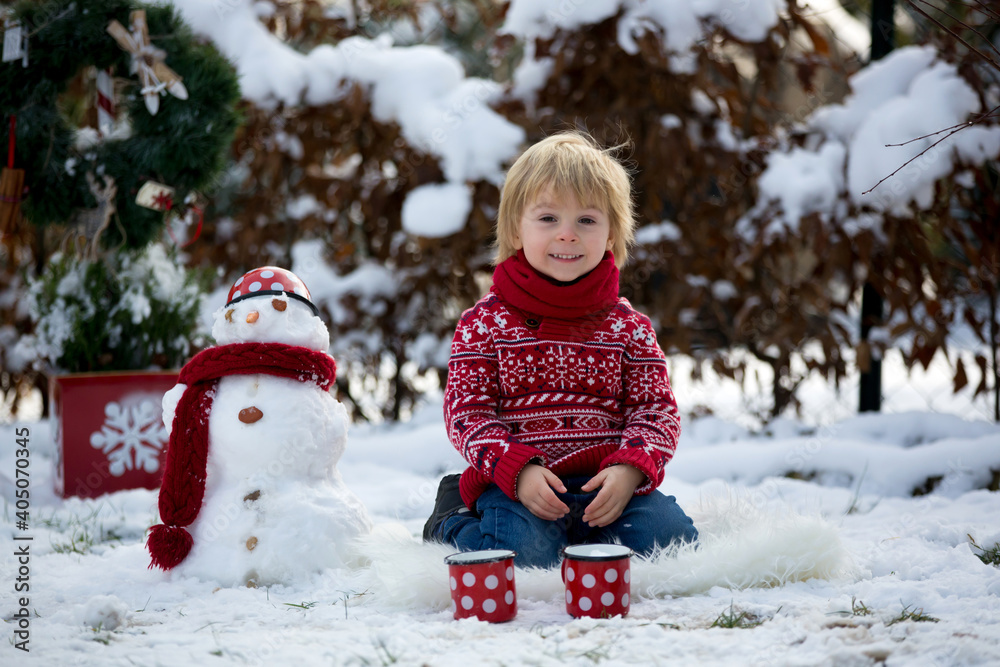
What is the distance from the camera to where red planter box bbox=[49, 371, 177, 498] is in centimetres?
261

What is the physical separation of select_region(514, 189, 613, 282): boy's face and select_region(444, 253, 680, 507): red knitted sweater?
0.14 ft

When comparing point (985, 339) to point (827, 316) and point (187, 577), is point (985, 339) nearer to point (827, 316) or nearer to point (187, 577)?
point (827, 316)

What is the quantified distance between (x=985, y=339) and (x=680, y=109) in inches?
60.8

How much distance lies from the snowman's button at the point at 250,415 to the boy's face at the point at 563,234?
2.36 ft

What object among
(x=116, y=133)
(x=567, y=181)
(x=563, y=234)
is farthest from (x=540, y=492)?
(x=116, y=133)

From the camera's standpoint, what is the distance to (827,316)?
11.1 feet

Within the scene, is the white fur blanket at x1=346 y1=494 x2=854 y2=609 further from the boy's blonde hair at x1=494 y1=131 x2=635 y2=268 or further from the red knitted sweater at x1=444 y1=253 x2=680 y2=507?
the boy's blonde hair at x1=494 y1=131 x2=635 y2=268

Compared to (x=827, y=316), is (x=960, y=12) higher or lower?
higher

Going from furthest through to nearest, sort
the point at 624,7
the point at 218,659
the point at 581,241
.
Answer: the point at 624,7, the point at 581,241, the point at 218,659

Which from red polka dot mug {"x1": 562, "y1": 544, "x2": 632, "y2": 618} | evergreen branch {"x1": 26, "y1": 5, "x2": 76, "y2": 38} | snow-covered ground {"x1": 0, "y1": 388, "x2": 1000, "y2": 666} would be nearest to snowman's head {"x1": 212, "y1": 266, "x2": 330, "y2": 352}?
snow-covered ground {"x1": 0, "y1": 388, "x2": 1000, "y2": 666}

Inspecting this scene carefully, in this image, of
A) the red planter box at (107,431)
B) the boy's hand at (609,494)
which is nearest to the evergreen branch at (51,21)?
the red planter box at (107,431)

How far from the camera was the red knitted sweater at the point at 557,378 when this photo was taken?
1.92m

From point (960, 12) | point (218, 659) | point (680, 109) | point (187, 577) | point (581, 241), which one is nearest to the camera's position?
point (218, 659)

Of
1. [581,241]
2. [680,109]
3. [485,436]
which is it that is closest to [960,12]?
[680,109]
